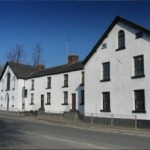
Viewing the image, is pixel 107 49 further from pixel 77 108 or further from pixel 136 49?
pixel 77 108

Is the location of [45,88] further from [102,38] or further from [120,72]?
[120,72]

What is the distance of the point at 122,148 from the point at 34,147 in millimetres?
3983

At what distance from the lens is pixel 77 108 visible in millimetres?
36906

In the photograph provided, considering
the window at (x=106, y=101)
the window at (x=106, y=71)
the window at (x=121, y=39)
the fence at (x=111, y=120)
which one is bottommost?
the fence at (x=111, y=120)

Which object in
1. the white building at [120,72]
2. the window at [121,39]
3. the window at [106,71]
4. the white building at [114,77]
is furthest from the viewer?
the window at [106,71]

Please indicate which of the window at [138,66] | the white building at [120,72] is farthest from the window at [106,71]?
the window at [138,66]

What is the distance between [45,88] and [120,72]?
19.0 m

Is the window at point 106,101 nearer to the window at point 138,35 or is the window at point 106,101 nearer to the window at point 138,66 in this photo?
the window at point 138,66

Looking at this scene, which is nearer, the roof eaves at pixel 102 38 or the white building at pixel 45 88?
the roof eaves at pixel 102 38

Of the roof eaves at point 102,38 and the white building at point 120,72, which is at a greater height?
the roof eaves at point 102,38

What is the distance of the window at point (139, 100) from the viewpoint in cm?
2506

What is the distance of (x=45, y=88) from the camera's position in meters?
44.2

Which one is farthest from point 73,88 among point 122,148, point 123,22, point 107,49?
point 122,148

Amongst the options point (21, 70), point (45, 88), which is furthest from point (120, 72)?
point (21, 70)
